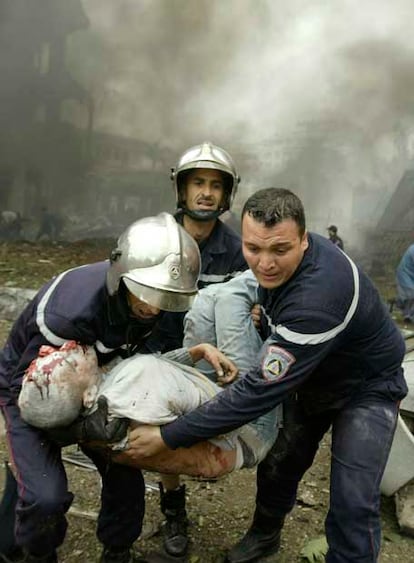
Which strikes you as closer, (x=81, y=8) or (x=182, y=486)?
(x=182, y=486)

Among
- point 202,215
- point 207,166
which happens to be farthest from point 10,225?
point 202,215

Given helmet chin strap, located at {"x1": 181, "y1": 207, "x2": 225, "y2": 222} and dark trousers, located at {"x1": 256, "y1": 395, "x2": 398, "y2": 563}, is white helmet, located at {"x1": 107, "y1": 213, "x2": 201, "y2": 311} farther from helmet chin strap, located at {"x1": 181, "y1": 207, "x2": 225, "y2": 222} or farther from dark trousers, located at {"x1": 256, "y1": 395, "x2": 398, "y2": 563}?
helmet chin strap, located at {"x1": 181, "y1": 207, "x2": 225, "y2": 222}

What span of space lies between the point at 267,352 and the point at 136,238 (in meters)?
0.66

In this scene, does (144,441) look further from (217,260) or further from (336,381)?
(217,260)

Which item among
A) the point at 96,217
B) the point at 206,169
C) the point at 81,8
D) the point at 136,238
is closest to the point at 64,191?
the point at 96,217

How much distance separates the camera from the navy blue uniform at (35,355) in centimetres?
188

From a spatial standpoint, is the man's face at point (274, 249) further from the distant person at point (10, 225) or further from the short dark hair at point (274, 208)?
the distant person at point (10, 225)

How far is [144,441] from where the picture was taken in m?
1.89

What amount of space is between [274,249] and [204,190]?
1312 millimetres

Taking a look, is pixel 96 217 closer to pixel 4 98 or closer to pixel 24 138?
pixel 24 138

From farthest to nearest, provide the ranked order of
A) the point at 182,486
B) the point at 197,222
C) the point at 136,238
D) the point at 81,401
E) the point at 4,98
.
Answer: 1. the point at 4,98
2. the point at 197,222
3. the point at 182,486
4. the point at 136,238
5. the point at 81,401

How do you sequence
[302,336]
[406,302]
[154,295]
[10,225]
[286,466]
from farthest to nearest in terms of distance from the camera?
[10,225], [406,302], [286,466], [154,295], [302,336]

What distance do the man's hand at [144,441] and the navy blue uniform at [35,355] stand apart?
27 centimetres

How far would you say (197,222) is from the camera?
306 centimetres
